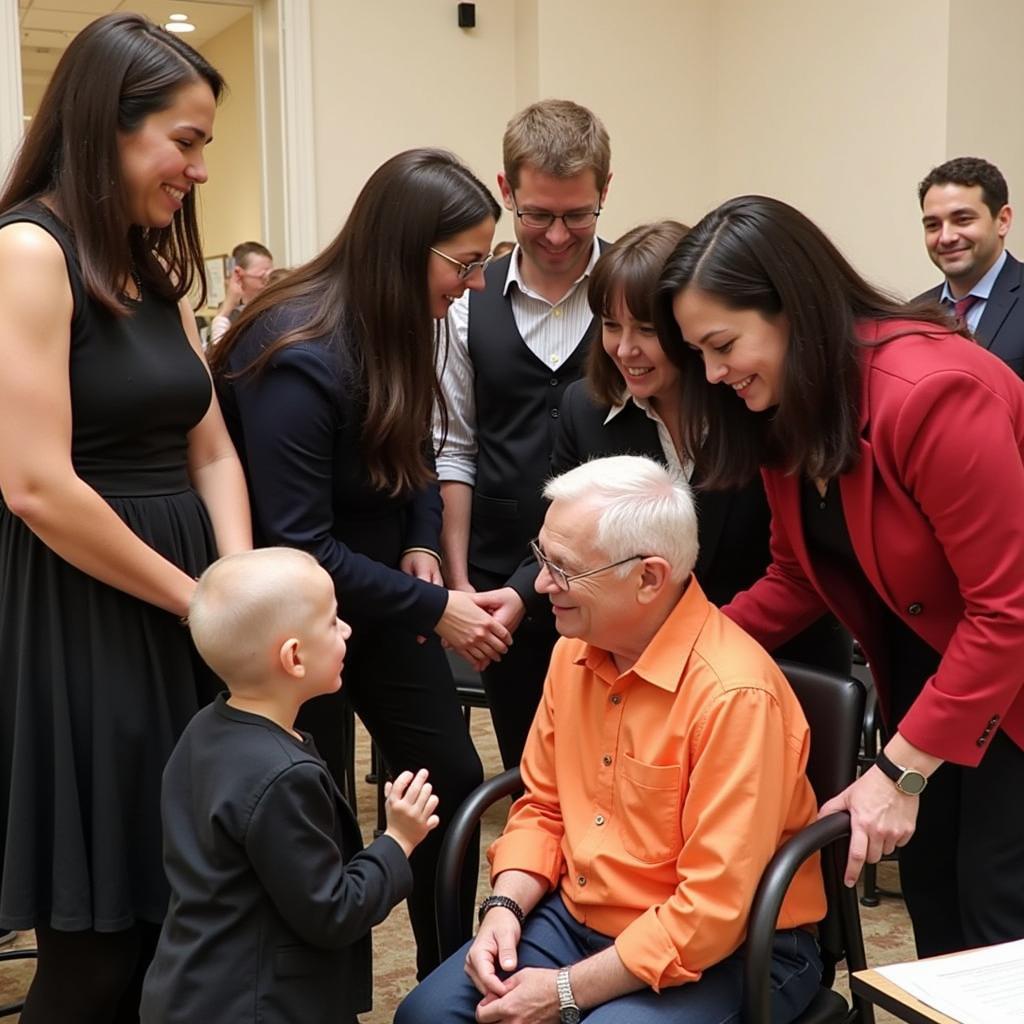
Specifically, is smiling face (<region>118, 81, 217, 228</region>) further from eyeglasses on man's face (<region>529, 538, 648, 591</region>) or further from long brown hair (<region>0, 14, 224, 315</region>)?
eyeglasses on man's face (<region>529, 538, 648, 591</region>)

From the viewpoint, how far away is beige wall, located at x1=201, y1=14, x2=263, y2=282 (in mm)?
8938

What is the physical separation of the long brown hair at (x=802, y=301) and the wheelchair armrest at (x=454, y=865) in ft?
2.29

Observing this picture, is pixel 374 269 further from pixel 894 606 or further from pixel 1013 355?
pixel 1013 355

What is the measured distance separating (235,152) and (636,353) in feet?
26.9

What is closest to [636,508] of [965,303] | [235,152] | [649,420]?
[649,420]

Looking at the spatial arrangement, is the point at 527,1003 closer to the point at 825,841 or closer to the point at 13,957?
the point at 825,841

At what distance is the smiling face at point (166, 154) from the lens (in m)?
1.85

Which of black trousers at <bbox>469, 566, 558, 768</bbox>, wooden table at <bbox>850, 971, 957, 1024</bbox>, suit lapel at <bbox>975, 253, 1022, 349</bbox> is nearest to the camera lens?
wooden table at <bbox>850, 971, 957, 1024</bbox>

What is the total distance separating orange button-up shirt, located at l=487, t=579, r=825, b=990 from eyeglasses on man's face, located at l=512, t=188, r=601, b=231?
3.03 ft

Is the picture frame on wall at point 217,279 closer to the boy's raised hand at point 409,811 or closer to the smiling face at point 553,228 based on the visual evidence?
the smiling face at point 553,228

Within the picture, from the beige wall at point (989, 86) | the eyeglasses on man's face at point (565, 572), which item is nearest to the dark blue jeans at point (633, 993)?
the eyeglasses on man's face at point (565, 572)

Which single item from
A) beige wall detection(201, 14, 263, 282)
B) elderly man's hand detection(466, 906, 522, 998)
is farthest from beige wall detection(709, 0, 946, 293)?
elderly man's hand detection(466, 906, 522, 998)

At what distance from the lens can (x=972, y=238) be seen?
15.1 feet

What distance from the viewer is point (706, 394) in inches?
77.5
